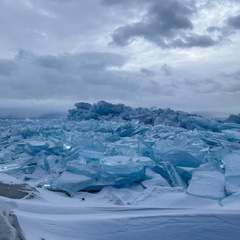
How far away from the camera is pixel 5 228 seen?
1641 mm

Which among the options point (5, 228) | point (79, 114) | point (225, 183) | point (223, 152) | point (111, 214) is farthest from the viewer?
point (79, 114)

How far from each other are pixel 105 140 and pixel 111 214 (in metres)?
6.07

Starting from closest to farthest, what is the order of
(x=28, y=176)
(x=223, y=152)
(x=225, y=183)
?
1. (x=225, y=183)
2. (x=28, y=176)
3. (x=223, y=152)

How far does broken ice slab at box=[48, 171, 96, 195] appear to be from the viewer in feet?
12.5

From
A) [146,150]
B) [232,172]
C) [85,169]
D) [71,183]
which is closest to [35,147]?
[146,150]

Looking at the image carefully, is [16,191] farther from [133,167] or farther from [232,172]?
[232,172]

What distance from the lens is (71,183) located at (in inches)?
150

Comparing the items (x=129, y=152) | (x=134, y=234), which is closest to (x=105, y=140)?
(x=129, y=152)

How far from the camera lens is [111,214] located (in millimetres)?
2674

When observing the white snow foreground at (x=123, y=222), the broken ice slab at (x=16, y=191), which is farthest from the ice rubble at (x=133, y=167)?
Answer: the white snow foreground at (x=123, y=222)

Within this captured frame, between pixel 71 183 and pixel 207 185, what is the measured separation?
158 cm

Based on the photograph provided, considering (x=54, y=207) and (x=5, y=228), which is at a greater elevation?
(x=5, y=228)

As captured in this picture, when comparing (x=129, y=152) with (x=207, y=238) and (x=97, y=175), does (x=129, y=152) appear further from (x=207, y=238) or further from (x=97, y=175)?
(x=207, y=238)

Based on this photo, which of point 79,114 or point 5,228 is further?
point 79,114
